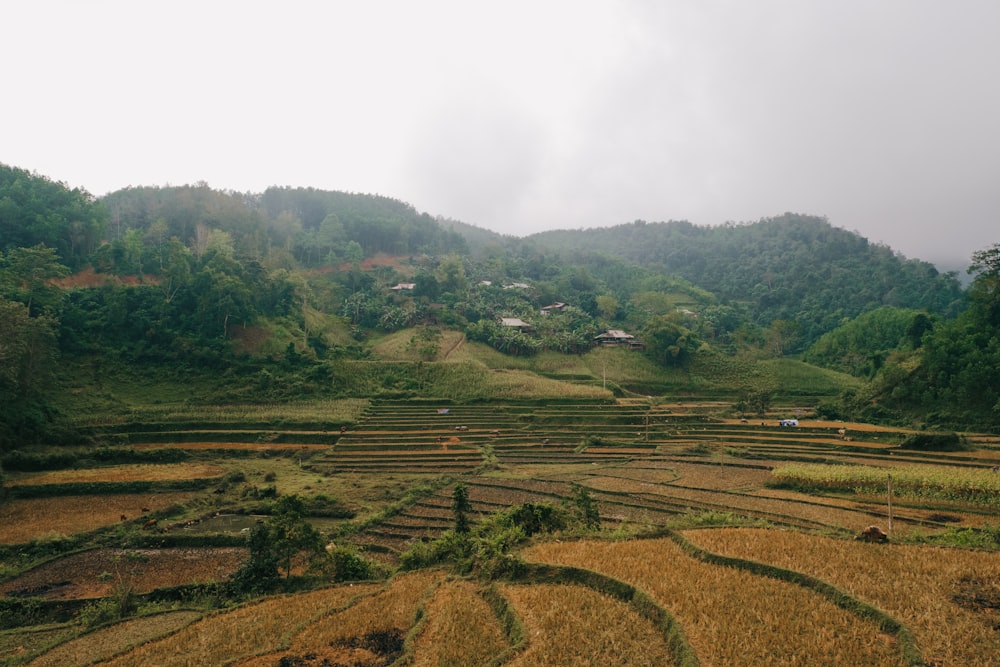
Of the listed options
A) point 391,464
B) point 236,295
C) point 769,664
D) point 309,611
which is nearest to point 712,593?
point 769,664

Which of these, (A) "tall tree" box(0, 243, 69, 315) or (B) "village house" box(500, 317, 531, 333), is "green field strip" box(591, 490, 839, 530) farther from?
(A) "tall tree" box(0, 243, 69, 315)

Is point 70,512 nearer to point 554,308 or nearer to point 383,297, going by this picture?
point 383,297

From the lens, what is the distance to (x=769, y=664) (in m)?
8.00

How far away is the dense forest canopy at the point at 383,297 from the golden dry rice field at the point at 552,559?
32.4 ft

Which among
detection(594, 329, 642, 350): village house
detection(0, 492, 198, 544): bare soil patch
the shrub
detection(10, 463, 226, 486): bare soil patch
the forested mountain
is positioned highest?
the forested mountain

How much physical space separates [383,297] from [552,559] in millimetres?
55892

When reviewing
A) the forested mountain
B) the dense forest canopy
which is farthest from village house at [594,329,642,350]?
the forested mountain

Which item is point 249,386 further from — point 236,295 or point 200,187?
point 200,187

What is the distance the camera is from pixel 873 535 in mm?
12906

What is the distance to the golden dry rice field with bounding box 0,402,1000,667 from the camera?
918cm

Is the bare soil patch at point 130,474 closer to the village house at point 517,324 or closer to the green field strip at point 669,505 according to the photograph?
the green field strip at point 669,505

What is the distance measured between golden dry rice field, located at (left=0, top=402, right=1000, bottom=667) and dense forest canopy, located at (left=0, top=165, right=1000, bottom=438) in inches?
389

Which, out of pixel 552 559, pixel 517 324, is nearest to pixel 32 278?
pixel 517 324

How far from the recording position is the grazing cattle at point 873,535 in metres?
12.8
